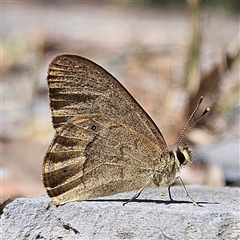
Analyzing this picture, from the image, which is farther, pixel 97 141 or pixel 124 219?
pixel 97 141

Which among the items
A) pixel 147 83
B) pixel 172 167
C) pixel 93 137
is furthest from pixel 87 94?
pixel 147 83

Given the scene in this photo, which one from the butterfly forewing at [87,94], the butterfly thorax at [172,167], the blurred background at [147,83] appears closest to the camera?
the butterfly forewing at [87,94]

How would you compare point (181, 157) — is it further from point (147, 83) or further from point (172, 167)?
point (147, 83)

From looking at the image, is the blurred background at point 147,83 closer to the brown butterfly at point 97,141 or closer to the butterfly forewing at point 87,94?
the brown butterfly at point 97,141

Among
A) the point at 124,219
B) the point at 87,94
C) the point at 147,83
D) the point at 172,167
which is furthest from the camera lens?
the point at 147,83

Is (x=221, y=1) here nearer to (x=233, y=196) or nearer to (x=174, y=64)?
(x=174, y=64)

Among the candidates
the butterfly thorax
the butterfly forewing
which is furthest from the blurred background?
the butterfly thorax

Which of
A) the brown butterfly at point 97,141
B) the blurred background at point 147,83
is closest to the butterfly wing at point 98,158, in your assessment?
Result: the brown butterfly at point 97,141
